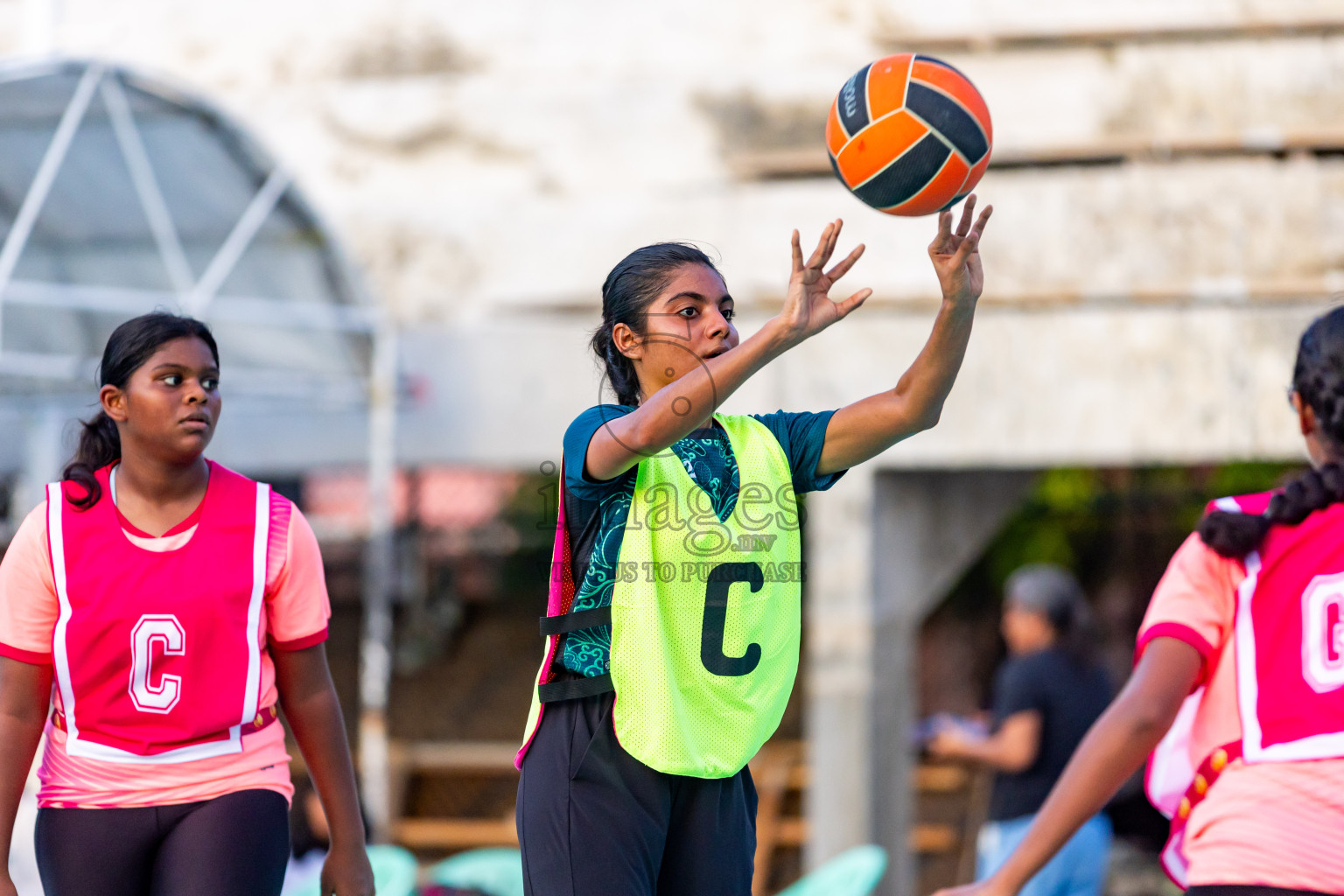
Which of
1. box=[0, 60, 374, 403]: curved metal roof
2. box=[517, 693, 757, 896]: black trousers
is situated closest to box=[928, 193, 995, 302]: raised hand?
box=[517, 693, 757, 896]: black trousers

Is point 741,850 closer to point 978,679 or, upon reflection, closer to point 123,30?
point 123,30

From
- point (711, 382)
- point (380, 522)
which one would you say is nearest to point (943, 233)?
point (711, 382)

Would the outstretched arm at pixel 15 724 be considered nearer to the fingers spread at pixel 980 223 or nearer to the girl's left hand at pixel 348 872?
the girl's left hand at pixel 348 872

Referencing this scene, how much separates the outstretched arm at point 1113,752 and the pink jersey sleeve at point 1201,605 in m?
0.02

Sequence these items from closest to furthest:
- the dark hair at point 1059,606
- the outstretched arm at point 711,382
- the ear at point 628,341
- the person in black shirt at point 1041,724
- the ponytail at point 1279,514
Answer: the ponytail at point 1279,514, the outstretched arm at point 711,382, the ear at point 628,341, the person in black shirt at point 1041,724, the dark hair at point 1059,606

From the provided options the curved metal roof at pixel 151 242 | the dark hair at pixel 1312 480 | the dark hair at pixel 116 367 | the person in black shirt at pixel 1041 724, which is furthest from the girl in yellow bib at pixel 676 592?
the curved metal roof at pixel 151 242

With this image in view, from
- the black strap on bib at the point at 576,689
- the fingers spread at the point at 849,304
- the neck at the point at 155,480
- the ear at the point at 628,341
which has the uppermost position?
the fingers spread at the point at 849,304

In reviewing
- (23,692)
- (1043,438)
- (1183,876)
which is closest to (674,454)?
(1183,876)

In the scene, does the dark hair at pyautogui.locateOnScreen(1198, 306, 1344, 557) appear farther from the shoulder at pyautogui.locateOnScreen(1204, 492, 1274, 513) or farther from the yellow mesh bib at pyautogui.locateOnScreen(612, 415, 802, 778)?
the yellow mesh bib at pyautogui.locateOnScreen(612, 415, 802, 778)

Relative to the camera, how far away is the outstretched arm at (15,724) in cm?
311

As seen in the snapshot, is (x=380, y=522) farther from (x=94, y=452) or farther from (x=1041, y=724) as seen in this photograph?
(x=94, y=452)

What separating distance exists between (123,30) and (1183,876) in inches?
325

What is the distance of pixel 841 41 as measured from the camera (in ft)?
25.8

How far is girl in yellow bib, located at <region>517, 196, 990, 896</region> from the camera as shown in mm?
2721
